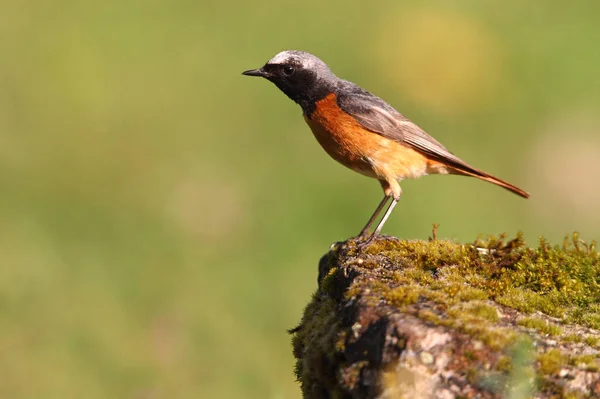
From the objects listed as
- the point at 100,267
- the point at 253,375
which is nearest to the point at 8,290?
the point at 100,267

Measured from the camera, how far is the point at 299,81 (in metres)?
8.01

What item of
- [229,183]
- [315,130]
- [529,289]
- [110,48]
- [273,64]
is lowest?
[529,289]

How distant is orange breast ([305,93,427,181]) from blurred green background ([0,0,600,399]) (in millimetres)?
2643

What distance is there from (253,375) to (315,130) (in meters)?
2.72

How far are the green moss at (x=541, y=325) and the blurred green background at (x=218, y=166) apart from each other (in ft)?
13.9

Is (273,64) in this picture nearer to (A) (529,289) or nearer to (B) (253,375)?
(B) (253,375)

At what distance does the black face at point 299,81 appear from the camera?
786cm

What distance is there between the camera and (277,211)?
10641 mm

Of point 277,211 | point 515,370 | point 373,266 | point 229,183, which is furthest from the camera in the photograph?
point 229,183

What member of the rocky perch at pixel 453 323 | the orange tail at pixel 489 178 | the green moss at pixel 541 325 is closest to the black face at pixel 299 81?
the orange tail at pixel 489 178

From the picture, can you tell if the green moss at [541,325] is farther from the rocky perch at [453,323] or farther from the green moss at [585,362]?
the green moss at [585,362]

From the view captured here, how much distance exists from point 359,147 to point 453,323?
10.5 ft

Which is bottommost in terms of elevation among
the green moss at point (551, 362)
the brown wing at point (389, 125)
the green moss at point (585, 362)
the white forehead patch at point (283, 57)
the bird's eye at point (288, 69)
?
the green moss at point (551, 362)

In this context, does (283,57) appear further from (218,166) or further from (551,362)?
(551,362)
